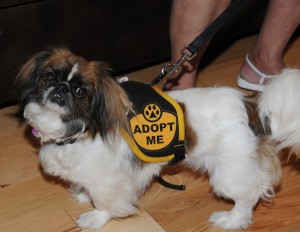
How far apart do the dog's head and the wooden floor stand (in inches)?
15.5

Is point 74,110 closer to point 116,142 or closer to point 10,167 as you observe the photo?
point 116,142

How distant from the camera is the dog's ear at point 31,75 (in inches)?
54.1

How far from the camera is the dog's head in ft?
4.33

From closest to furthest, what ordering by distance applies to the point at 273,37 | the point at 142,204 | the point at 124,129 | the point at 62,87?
the point at 62,87 → the point at 124,129 → the point at 142,204 → the point at 273,37

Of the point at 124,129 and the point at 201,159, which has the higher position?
the point at 124,129

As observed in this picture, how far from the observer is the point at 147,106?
142 cm

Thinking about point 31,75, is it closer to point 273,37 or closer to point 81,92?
point 81,92

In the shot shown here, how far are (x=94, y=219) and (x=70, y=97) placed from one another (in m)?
0.51

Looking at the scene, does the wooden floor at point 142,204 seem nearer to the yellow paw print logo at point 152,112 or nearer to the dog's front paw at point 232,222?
the dog's front paw at point 232,222

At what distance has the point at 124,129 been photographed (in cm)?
141

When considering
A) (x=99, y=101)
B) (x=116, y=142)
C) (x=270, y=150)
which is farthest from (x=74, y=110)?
(x=270, y=150)

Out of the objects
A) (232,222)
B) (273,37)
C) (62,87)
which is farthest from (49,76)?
(273,37)

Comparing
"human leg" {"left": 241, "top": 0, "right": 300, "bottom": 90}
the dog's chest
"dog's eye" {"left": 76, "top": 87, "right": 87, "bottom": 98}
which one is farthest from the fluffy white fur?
"human leg" {"left": 241, "top": 0, "right": 300, "bottom": 90}

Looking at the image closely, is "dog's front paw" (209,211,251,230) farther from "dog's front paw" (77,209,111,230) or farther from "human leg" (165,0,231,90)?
"human leg" (165,0,231,90)
